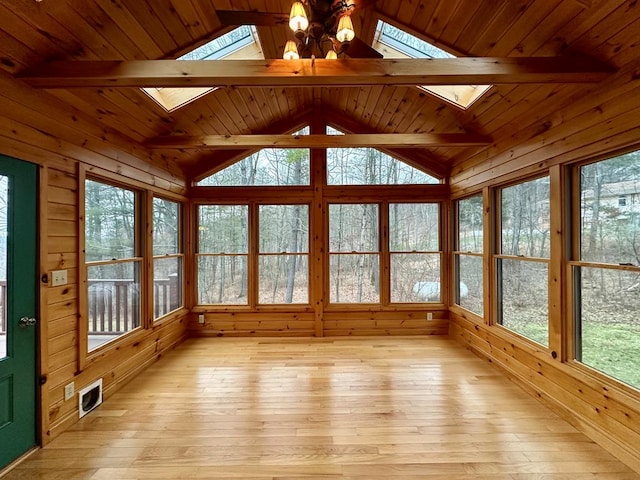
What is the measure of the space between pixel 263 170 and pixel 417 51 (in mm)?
2765

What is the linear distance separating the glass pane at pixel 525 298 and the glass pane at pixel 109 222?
437 cm

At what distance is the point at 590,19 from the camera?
6.35 feet

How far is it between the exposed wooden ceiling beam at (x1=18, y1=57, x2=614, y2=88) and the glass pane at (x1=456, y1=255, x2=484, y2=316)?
255 cm

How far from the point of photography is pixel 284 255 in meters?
4.99

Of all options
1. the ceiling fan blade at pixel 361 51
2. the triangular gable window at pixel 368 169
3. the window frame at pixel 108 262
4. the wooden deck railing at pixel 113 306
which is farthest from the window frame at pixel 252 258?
the ceiling fan blade at pixel 361 51

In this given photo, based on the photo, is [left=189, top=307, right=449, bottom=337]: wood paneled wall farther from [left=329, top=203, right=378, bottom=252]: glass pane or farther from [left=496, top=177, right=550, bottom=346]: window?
[left=496, top=177, right=550, bottom=346]: window

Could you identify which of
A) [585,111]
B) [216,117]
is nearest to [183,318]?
[216,117]

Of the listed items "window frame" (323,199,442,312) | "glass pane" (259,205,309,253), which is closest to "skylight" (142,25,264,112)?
"glass pane" (259,205,309,253)

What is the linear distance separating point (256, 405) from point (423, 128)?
3770 millimetres

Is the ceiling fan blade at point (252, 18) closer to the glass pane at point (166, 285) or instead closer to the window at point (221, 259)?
the glass pane at point (166, 285)

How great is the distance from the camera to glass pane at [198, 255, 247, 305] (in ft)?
16.3

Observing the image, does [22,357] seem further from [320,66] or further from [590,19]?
[590,19]

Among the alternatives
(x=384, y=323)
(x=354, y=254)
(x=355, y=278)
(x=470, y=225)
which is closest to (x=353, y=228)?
(x=354, y=254)

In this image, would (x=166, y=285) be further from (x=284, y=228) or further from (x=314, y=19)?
(x=314, y=19)
